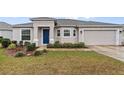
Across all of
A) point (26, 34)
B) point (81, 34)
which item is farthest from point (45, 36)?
point (81, 34)

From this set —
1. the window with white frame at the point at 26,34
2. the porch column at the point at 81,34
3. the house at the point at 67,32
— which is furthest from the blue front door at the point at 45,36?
the porch column at the point at 81,34

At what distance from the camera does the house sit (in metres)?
32.1

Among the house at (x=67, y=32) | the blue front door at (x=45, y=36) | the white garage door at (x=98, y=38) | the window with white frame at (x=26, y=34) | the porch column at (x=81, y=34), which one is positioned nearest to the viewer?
the white garage door at (x=98, y=38)

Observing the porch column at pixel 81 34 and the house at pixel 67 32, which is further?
the porch column at pixel 81 34

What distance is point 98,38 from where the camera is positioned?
106ft

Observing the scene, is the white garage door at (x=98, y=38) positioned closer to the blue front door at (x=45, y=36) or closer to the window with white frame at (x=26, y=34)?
the blue front door at (x=45, y=36)

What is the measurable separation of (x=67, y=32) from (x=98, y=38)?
3.87m

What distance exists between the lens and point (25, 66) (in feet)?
48.4

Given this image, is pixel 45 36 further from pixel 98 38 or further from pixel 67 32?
pixel 98 38

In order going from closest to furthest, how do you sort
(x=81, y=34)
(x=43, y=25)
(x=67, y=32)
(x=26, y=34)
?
(x=43, y=25)
(x=81, y=34)
(x=67, y=32)
(x=26, y=34)

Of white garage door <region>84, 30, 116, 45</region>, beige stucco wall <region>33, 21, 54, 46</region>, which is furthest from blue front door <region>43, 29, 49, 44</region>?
white garage door <region>84, 30, 116, 45</region>

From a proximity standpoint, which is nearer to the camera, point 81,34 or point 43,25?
point 43,25

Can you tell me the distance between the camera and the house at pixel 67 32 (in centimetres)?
3206

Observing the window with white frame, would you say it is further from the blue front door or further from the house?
the blue front door
